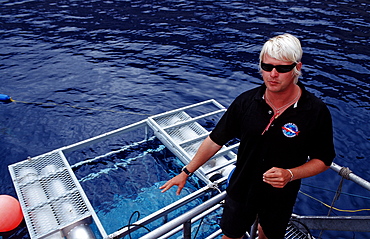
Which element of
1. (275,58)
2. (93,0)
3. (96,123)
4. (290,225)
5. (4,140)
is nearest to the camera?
(275,58)

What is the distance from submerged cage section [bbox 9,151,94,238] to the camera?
575 cm

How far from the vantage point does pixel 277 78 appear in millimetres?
2951

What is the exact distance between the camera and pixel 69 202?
6.27 m

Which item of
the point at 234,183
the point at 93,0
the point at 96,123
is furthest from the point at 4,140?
the point at 93,0

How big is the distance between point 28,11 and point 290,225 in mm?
25693

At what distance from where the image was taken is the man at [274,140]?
9.70ft

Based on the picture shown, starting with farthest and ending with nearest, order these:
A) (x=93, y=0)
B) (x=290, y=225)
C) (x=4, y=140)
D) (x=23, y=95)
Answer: (x=93, y=0)
(x=23, y=95)
(x=4, y=140)
(x=290, y=225)

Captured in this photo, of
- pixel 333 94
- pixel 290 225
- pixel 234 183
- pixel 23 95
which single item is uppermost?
pixel 234 183

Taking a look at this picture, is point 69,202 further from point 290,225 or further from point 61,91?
point 61,91

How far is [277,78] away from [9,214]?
255 inches

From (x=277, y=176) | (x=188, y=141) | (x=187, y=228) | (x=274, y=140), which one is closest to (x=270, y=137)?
(x=274, y=140)

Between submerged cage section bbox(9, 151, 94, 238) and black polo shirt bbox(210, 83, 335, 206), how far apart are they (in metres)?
3.84

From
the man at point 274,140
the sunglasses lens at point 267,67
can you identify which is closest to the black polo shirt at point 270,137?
the man at point 274,140

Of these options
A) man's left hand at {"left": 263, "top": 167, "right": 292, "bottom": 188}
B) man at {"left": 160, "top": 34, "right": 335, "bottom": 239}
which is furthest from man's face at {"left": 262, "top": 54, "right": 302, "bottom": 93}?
man's left hand at {"left": 263, "top": 167, "right": 292, "bottom": 188}
